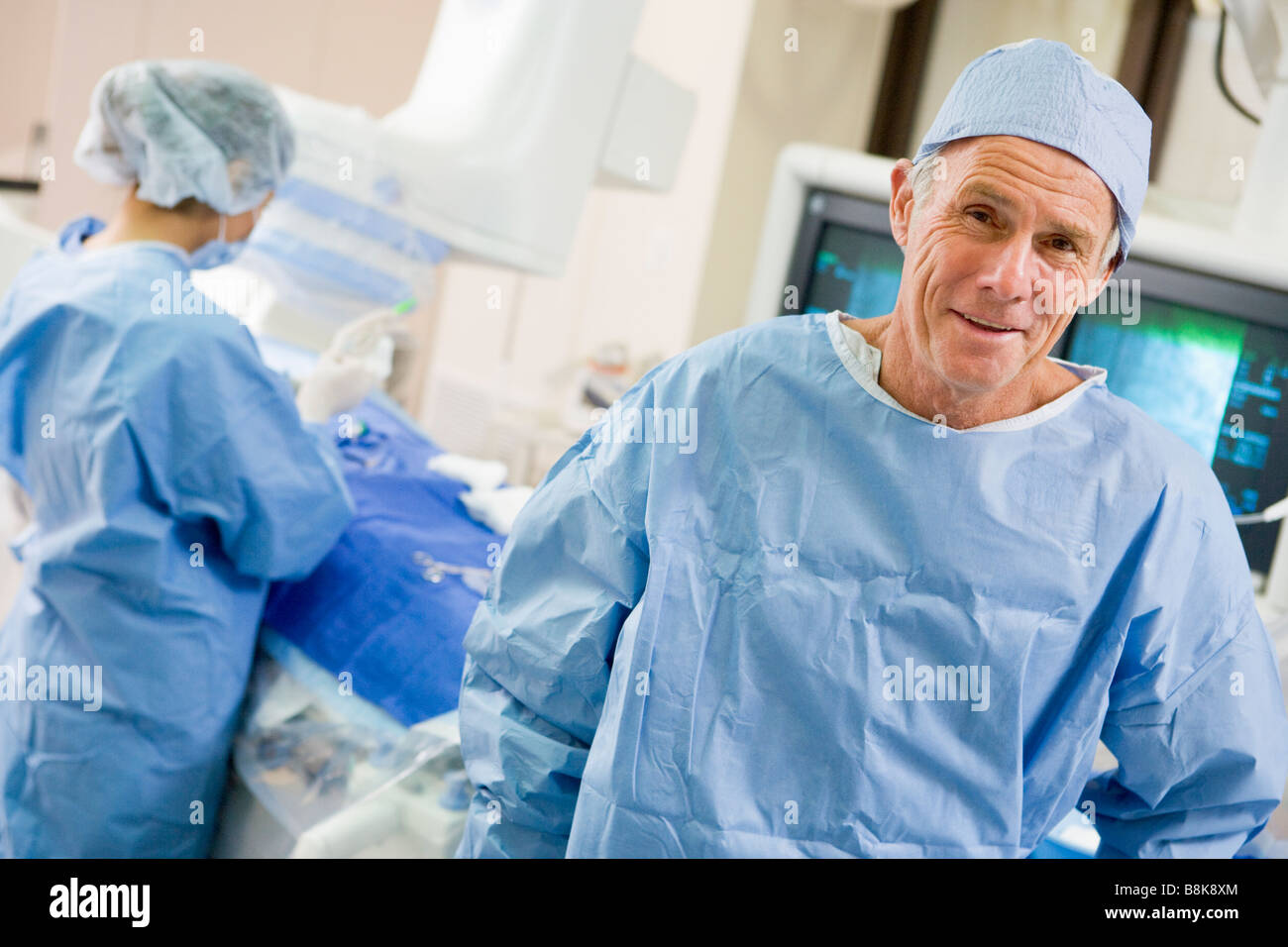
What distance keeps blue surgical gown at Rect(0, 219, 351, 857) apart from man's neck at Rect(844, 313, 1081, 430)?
2.95ft

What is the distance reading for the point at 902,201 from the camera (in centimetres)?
95

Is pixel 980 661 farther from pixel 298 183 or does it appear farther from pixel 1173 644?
pixel 298 183

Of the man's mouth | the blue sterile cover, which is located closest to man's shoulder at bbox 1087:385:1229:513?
the man's mouth

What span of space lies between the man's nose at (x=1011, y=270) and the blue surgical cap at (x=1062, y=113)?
3.0 inches

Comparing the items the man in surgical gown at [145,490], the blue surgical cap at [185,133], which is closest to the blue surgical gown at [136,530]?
the man in surgical gown at [145,490]

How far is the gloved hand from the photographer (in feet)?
5.86

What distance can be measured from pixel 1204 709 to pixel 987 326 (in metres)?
0.36

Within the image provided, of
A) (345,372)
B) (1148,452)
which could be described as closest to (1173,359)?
(1148,452)

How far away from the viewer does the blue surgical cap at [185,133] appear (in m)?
1.49

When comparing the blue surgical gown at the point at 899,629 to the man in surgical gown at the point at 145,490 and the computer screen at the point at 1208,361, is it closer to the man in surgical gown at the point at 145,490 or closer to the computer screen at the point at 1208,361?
the computer screen at the point at 1208,361

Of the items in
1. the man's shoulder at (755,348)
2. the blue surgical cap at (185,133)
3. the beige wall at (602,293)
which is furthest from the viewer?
the beige wall at (602,293)

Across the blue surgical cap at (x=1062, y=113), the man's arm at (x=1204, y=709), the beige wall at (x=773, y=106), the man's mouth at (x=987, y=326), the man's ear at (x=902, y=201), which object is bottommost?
the man's arm at (x=1204, y=709)

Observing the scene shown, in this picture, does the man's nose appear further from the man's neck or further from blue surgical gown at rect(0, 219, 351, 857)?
blue surgical gown at rect(0, 219, 351, 857)

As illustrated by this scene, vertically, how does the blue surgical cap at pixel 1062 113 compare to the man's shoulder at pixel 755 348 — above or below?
above
